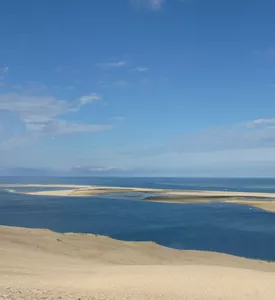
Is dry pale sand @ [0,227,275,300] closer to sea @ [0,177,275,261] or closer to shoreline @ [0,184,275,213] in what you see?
sea @ [0,177,275,261]

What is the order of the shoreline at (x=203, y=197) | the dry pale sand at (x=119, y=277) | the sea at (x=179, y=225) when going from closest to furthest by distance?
the dry pale sand at (x=119, y=277)
the sea at (x=179, y=225)
the shoreline at (x=203, y=197)

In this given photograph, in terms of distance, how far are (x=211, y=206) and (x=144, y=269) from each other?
62544 mm

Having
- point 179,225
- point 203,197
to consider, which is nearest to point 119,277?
point 179,225

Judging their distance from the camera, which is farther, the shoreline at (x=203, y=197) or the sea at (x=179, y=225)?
the shoreline at (x=203, y=197)

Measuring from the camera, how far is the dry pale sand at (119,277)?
53.7ft

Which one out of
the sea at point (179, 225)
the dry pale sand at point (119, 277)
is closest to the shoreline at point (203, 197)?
the sea at point (179, 225)

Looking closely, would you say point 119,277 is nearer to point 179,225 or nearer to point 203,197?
point 179,225

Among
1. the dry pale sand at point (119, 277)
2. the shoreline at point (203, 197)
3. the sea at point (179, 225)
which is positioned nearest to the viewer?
the dry pale sand at point (119, 277)

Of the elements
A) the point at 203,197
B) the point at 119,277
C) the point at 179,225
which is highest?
the point at 119,277

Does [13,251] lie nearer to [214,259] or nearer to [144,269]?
[144,269]

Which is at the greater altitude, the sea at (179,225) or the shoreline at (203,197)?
the shoreline at (203,197)

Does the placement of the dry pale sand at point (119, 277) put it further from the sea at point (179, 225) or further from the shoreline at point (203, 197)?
the shoreline at point (203, 197)

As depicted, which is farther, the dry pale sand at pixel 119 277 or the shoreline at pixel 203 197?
the shoreline at pixel 203 197

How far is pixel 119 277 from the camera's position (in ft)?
64.2
